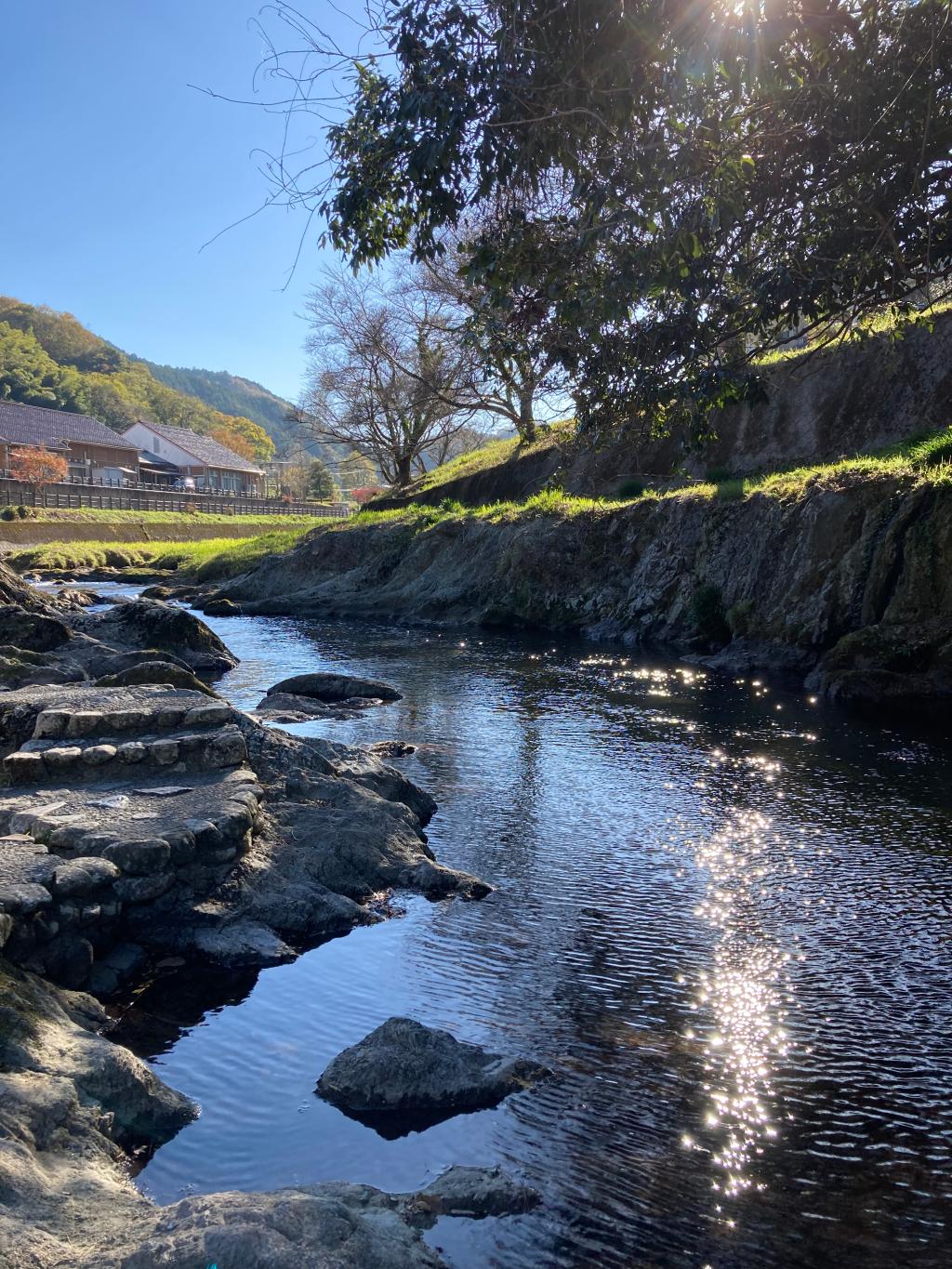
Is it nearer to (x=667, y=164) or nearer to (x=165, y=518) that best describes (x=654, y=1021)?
(x=667, y=164)

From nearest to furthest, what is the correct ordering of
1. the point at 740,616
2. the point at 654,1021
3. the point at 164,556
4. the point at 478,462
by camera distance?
the point at 654,1021 < the point at 740,616 < the point at 478,462 < the point at 164,556

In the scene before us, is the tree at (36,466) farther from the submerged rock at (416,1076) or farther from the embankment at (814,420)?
the submerged rock at (416,1076)

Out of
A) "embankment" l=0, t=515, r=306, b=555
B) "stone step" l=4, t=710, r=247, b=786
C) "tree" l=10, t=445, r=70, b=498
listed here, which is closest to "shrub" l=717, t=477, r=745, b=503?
"stone step" l=4, t=710, r=247, b=786

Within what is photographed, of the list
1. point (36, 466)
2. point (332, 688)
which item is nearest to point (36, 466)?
point (36, 466)

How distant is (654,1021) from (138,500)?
61.5 meters

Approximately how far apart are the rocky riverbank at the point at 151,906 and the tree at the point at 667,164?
175 inches

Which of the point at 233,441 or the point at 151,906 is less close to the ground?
the point at 233,441

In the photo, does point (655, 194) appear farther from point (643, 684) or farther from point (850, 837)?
point (643, 684)

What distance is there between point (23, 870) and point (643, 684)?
11862 millimetres

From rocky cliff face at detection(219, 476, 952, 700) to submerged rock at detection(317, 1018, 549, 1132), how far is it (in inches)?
427

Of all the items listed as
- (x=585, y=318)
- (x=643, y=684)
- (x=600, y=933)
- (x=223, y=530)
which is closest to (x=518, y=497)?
(x=643, y=684)

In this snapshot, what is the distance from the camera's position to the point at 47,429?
233 feet

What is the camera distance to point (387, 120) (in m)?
8.39

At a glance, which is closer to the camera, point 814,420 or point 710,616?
point 710,616
